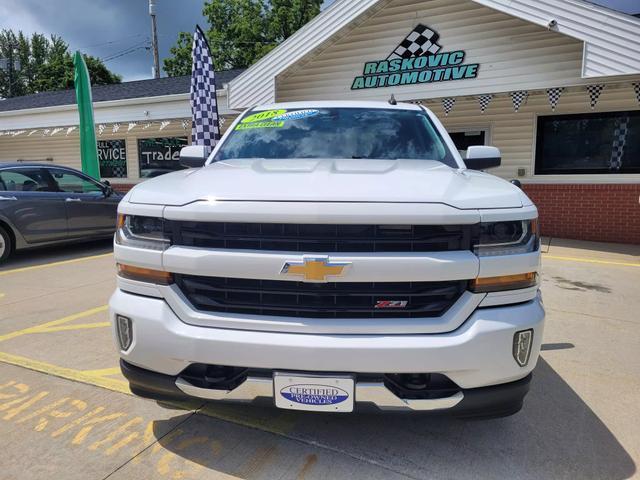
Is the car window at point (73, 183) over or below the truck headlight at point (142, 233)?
below

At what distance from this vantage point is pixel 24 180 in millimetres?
7406

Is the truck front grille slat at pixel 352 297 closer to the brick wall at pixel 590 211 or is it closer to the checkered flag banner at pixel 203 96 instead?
the checkered flag banner at pixel 203 96

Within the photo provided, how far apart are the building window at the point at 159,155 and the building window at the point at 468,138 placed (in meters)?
8.61

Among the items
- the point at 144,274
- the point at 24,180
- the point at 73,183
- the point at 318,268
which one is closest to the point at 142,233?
the point at 144,274

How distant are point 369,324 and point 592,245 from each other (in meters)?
8.72

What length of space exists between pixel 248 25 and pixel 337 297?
128ft

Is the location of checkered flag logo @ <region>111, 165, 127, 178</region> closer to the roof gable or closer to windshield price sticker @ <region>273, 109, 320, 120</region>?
the roof gable

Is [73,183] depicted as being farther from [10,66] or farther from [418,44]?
[10,66]

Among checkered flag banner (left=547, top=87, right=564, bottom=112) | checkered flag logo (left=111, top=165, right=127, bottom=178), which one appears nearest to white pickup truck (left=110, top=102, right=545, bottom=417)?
checkered flag banner (left=547, top=87, right=564, bottom=112)

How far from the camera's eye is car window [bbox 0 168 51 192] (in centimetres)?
717

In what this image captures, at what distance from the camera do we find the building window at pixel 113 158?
16312 mm

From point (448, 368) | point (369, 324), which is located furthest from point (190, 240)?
point (448, 368)

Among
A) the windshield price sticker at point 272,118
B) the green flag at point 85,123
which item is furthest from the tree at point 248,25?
the windshield price sticker at point 272,118

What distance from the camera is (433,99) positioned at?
9.60 metres
